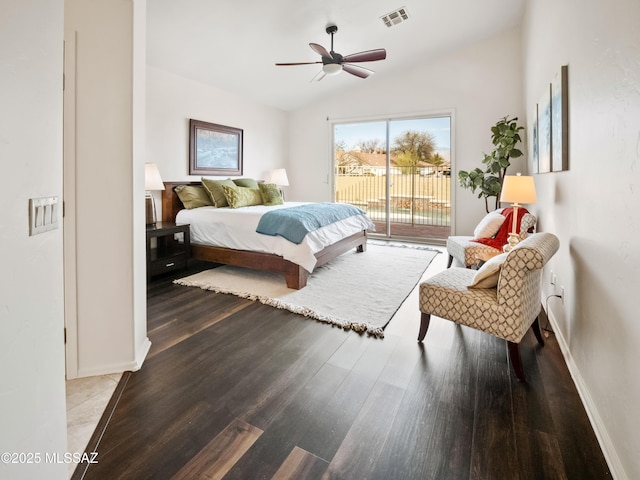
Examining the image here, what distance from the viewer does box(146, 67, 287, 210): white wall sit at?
4.57m

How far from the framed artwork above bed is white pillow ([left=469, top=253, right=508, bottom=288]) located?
4382 millimetres

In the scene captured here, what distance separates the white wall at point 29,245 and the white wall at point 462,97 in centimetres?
581

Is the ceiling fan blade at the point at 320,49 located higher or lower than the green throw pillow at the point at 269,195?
higher

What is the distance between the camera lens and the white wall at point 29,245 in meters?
0.83

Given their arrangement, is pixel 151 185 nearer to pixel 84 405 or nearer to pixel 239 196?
pixel 239 196

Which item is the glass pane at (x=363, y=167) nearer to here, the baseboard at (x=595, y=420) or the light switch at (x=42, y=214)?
the baseboard at (x=595, y=420)

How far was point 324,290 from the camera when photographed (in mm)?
3531

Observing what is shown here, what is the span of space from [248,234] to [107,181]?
6.64ft

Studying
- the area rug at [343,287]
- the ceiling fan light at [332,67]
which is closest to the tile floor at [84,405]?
the area rug at [343,287]

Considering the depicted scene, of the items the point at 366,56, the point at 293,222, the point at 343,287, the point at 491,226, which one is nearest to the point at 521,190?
the point at 491,226

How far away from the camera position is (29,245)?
36.9 inches

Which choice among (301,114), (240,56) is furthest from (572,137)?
(301,114)

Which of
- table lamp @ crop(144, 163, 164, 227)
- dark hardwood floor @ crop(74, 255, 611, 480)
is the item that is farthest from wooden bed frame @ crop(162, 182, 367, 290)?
dark hardwood floor @ crop(74, 255, 611, 480)

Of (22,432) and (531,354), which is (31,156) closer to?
(22,432)
